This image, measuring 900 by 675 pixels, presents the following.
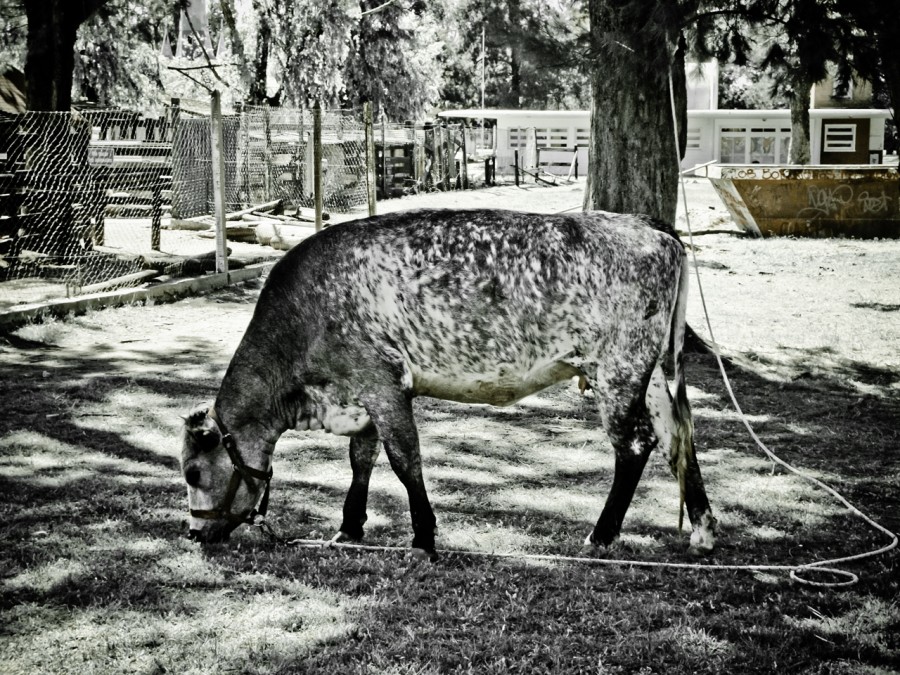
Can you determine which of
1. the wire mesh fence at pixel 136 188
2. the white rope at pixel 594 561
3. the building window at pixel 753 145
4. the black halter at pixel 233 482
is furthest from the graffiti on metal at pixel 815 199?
the building window at pixel 753 145

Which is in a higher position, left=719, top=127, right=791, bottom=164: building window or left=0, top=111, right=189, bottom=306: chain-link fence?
left=719, top=127, right=791, bottom=164: building window

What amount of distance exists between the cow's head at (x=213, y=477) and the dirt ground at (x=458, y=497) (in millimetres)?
167

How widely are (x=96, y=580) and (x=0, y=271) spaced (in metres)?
10.1

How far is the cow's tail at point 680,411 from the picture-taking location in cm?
482

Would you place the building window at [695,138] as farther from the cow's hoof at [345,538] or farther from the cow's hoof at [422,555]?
the cow's hoof at [422,555]

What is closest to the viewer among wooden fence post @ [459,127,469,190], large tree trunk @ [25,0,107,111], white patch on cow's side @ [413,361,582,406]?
white patch on cow's side @ [413,361,582,406]

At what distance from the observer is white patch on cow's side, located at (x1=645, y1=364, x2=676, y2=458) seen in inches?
192

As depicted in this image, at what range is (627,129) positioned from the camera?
8.62 meters

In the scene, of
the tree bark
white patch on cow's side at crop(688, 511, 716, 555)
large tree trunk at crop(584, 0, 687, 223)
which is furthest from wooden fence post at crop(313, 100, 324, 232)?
the tree bark

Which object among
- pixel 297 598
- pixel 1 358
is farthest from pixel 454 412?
pixel 1 358

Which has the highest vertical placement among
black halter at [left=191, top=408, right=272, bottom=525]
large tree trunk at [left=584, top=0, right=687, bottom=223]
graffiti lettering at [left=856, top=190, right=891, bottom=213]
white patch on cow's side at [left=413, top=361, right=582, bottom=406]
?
large tree trunk at [left=584, top=0, right=687, bottom=223]

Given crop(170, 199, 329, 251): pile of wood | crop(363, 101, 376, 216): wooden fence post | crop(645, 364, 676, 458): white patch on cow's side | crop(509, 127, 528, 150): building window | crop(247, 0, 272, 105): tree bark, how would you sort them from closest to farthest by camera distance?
1. crop(645, 364, 676, 458): white patch on cow's side
2. crop(363, 101, 376, 216): wooden fence post
3. crop(170, 199, 329, 251): pile of wood
4. crop(247, 0, 272, 105): tree bark
5. crop(509, 127, 528, 150): building window

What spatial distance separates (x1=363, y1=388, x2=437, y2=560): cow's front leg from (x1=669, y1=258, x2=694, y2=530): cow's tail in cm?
123

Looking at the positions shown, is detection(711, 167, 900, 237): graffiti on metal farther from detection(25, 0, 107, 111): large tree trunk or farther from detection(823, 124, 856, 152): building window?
detection(823, 124, 856, 152): building window
